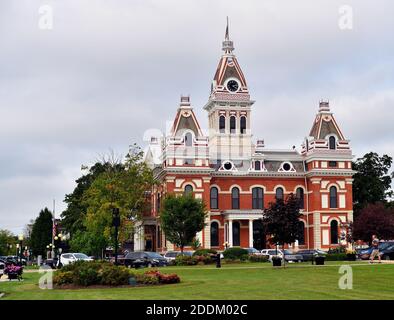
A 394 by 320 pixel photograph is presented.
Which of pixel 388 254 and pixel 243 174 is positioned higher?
pixel 243 174

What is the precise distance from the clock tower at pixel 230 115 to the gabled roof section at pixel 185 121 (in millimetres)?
6485

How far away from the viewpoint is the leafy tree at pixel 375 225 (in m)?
71.5

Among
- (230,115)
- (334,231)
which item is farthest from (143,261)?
(230,115)

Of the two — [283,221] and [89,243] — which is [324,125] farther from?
[283,221]

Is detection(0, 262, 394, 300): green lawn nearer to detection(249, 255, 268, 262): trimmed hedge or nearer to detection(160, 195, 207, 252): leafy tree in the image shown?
detection(249, 255, 268, 262): trimmed hedge

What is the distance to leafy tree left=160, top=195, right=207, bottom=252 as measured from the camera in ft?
227

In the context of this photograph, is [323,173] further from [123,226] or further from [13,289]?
[13,289]

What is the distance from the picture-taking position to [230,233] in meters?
84.6

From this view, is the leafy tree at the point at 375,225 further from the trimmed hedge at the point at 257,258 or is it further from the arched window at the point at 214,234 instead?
the arched window at the point at 214,234

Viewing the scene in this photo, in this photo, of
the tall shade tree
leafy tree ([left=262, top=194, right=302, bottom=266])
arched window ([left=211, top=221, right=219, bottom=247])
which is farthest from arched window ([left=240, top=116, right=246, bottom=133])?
leafy tree ([left=262, top=194, right=302, bottom=266])

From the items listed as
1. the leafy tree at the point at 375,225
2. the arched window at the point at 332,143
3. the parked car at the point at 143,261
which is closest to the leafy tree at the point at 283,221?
the parked car at the point at 143,261

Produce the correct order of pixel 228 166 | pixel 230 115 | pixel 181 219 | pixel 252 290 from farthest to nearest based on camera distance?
pixel 230 115
pixel 228 166
pixel 181 219
pixel 252 290

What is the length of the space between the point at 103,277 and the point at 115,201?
149 feet

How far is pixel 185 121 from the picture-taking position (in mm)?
86375
